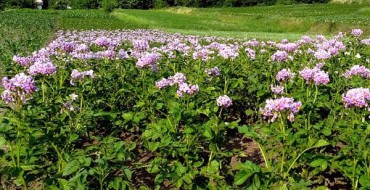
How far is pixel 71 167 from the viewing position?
9.93ft

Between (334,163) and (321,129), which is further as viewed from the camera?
(321,129)

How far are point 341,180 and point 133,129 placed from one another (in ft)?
9.68

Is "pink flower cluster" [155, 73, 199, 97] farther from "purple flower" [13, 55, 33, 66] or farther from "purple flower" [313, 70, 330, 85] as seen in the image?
"purple flower" [13, 55, 33, 66]

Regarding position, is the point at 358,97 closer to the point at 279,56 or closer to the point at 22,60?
the point at 279,56

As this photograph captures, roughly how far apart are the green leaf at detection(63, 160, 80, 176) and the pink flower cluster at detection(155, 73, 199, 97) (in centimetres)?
195

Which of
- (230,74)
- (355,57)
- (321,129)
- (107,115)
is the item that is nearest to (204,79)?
(230,74)

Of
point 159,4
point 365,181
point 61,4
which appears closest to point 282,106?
point 365,181

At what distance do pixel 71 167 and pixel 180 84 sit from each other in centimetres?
224

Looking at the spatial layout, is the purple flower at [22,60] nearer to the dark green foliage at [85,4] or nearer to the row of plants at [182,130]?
the row of plants at [182,130]

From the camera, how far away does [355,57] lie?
327 inches

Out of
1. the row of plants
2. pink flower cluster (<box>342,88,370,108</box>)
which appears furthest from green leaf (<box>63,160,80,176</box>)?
pink flower cluster (<box>342,88,370,108</box>)

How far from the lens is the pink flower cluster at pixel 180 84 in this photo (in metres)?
4.76

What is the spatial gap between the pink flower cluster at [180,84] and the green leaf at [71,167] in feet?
6.39

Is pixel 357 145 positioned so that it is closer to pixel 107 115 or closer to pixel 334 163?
pixel 334 163
